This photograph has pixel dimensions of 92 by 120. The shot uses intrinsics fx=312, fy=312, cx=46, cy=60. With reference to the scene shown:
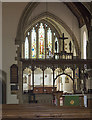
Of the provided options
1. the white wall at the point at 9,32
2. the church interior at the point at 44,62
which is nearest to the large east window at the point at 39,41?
the church interior at the point at 44,62

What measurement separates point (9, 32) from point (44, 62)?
2.25 metres

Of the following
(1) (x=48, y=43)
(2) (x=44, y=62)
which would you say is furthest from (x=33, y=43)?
(2) (x=44, y=62)

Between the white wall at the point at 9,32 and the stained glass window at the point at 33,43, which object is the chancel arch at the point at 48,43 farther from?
the white wall at the point at 9,32

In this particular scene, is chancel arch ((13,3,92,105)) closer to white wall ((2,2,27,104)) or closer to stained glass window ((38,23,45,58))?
stained glass window ((38,23,45,58))

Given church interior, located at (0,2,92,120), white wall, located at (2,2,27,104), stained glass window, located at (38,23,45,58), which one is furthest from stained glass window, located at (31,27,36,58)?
white wall, located at (2,2,27,104)

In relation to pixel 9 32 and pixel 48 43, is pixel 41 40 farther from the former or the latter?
pixel 9 32

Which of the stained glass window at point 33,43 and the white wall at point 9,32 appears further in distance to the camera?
the stained glass window at point 33,43

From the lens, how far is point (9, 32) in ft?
42.1

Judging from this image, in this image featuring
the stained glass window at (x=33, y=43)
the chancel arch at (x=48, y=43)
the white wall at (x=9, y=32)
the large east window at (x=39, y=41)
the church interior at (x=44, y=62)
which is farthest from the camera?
the stained glass window at (x=33, y=43)

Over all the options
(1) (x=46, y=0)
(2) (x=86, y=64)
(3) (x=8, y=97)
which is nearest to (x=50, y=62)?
(2) (x=86, y=64)

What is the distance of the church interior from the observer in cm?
432

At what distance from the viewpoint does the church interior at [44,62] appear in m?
4.32

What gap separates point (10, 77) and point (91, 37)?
483 centimetres

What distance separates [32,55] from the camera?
22359 mm
